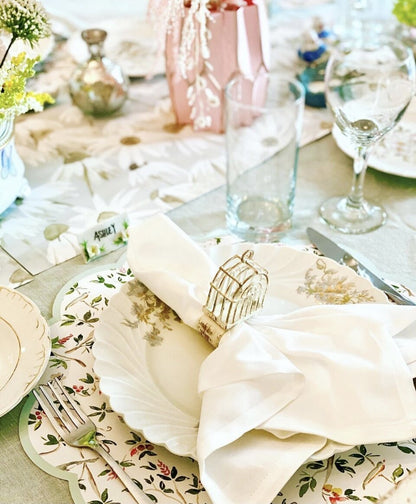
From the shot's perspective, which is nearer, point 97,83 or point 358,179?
point 358,179

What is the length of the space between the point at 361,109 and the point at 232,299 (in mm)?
399

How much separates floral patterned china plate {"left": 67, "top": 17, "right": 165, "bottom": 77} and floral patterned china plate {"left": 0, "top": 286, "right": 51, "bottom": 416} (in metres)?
0.70

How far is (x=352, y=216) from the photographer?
0.92 metres

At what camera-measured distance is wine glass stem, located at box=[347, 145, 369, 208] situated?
0.88 m

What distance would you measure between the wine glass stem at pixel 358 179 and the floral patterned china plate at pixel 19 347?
48cm

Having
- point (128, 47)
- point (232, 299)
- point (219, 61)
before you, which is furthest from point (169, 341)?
point (128, 47)

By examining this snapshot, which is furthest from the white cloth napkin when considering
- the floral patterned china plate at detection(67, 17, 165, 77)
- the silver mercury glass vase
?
the floral patterned china plate at detection(67, 17, 165, 77)

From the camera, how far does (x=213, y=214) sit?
0.95 meters

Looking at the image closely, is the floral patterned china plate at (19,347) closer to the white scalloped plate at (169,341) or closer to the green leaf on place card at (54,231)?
the white scalloped plate at (169,341)

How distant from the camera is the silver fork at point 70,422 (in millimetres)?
576

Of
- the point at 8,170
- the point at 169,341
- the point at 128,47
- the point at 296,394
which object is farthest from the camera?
the point at 128,47

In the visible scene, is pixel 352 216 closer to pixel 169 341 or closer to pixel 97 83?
pixel 169 341

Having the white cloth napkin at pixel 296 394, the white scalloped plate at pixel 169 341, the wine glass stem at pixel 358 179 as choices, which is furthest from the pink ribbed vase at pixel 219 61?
the white cloth napkin at pixel 296 394

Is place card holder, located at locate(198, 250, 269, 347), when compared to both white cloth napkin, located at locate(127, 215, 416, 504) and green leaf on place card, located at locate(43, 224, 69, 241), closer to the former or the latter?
white cloth napkin, located at locate(127, 215, 416, 504)
